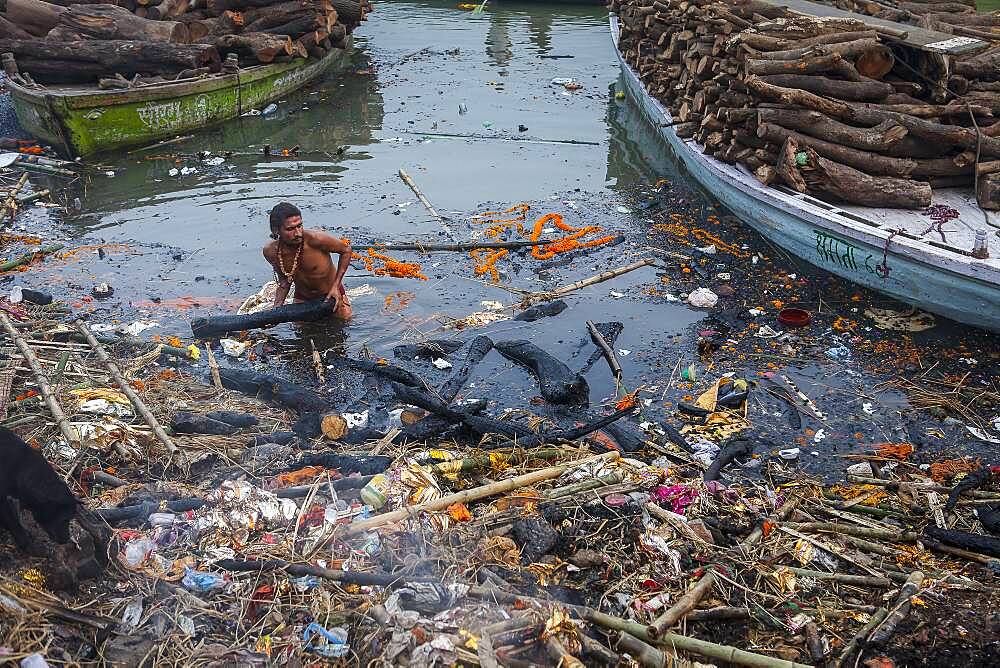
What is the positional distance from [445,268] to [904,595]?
586cm

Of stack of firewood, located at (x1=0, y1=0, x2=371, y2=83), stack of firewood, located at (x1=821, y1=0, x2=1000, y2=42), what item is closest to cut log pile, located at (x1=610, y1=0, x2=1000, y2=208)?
stack of firewood, located at (x1=821, y1=0, x2=1000, y2=42)

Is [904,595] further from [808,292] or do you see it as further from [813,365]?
[808,292]

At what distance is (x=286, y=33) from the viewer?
15586 millimetres

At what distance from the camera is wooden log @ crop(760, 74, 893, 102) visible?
336 inches

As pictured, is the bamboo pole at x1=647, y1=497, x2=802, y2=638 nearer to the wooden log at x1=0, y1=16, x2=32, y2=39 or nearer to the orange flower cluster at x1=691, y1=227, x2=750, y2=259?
the orange flower cluster at x1=691, y1=227, x2=750, y2=259

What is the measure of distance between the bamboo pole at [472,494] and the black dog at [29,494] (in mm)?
1370

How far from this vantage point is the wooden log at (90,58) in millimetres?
12469

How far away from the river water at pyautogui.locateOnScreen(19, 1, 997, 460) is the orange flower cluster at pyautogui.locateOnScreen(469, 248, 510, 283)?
0.33 feet

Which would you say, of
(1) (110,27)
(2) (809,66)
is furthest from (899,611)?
(1) (110,27)

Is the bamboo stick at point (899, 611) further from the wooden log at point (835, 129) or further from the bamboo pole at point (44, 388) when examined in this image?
the wooden log at point (835, 129)

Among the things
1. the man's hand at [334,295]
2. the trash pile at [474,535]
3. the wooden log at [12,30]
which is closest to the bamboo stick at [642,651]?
the trash pile at [474,535]

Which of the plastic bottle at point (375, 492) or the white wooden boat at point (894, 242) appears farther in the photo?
the white wooden boat at point (894, 242)

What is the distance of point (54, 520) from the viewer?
3865 mm

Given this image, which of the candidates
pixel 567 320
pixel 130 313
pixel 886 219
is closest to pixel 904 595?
pixel 567 320
